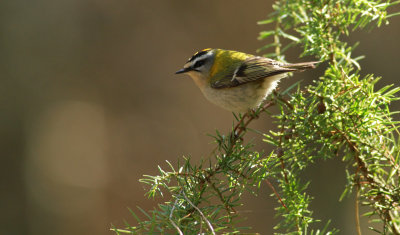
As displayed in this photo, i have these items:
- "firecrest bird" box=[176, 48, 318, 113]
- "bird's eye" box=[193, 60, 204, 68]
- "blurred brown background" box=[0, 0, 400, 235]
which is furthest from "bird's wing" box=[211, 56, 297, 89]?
"blurred brown background" box=[0, 0, 400, 235]

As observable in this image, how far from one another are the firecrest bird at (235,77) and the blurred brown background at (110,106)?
1338 mm

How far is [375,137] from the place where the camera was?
995 millimetres

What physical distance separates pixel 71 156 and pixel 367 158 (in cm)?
289

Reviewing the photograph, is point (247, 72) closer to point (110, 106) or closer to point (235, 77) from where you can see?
point (235, 77)

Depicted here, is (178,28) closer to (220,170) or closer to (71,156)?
(71,156)

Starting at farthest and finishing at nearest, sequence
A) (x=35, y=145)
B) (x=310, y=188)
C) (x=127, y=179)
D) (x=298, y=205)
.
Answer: (x=35, y=145)
(x=127, y=179)
(x=310, y=188)
(x=298, y=205)

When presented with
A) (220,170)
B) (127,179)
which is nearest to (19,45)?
(127,179)

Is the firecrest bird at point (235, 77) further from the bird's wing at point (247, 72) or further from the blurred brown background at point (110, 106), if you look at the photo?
the blurred brown background at point (110, 106)

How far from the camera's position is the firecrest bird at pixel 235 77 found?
1720mm

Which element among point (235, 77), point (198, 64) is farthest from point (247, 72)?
point (198, 64)

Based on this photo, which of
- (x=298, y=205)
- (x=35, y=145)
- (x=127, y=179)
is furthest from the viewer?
(x=35, y=145)

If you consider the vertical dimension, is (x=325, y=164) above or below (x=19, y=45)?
below

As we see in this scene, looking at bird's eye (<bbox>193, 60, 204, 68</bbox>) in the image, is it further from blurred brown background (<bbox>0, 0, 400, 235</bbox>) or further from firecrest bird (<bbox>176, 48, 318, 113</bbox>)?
blurred brown background (<bbox>0, 0, 400, 235</bbox>)

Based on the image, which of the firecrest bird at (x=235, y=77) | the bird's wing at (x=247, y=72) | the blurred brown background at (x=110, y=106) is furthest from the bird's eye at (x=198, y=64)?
the blurred brown background at (x=110, y=106)
